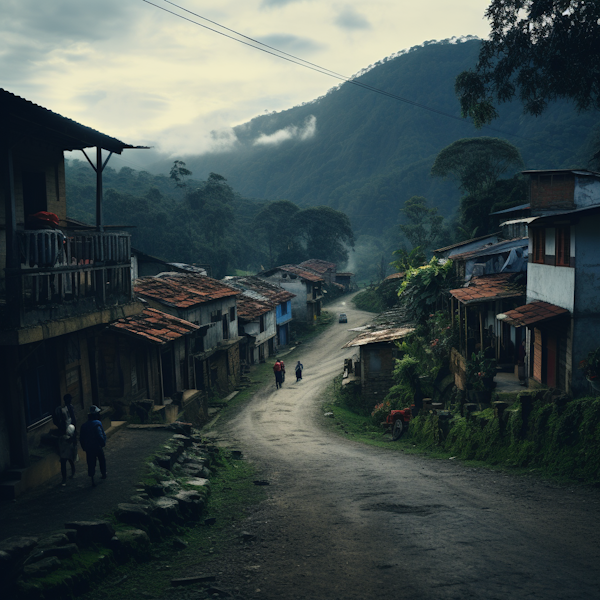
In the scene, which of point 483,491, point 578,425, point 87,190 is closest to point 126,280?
point 483,491

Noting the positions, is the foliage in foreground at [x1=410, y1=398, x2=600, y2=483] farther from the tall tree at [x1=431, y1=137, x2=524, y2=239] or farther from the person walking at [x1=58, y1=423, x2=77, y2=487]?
the tall tree at [x1=431, y1=137, x2=524, y2=239]

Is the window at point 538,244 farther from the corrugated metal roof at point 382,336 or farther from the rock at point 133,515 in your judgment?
the rock at point 133,515

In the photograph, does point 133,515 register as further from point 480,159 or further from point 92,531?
point 480,159

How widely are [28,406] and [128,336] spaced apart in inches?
289

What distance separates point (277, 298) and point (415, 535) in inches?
1630

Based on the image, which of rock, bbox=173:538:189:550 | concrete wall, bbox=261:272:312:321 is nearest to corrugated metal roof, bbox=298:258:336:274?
concrete wall, bbox=261:272:312:321

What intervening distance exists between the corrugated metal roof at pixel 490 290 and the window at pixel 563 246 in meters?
3.79

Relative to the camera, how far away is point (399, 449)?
1902cm

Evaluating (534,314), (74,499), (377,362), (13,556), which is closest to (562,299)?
(534,314)

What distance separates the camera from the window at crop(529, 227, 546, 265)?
1712 centimetres

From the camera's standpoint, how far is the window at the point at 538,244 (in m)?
17.1

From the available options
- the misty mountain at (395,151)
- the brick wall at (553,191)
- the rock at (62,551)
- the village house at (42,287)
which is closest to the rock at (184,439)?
the village house at (42,287)

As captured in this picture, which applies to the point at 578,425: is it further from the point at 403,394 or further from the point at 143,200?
the point at 143,200

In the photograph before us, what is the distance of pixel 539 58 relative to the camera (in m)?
21.2
